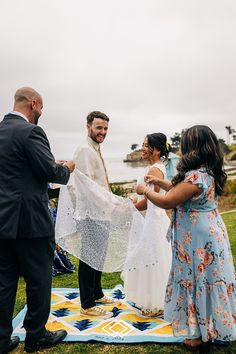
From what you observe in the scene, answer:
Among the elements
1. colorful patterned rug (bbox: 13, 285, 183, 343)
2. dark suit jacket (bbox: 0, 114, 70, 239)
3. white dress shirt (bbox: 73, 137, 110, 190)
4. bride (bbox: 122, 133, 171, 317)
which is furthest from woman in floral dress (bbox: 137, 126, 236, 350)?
white dress shirt (bbox: 73, 137, 110, 190)

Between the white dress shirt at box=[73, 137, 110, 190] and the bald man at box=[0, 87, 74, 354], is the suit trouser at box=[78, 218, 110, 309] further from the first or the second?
the bald man at box=[0, 87, 74, 354]

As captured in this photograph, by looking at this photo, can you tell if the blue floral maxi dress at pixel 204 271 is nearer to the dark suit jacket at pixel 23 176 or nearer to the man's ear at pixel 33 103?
the dark suit jacket at pixel 23 176

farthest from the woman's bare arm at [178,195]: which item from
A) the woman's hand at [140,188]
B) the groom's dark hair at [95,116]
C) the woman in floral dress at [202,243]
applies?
the groom's dark hair at [95,116]

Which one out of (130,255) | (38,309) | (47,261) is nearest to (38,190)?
(47,261)

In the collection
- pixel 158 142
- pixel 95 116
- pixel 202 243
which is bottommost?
pixel 202 243

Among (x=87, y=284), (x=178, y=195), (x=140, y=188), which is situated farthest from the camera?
(x=87, y=284)

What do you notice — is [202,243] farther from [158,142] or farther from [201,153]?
[158,142]

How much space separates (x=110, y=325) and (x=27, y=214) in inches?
66.3

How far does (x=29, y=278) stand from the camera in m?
3.46

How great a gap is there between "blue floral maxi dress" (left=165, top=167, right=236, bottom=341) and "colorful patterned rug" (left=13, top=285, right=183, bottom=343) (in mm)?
583

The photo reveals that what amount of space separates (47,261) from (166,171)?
→ 1841 millimetres

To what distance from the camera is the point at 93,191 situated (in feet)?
13.7

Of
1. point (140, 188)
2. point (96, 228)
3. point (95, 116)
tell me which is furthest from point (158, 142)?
point (96, 228)

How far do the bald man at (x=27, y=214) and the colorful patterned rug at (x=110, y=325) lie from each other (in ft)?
1.30
